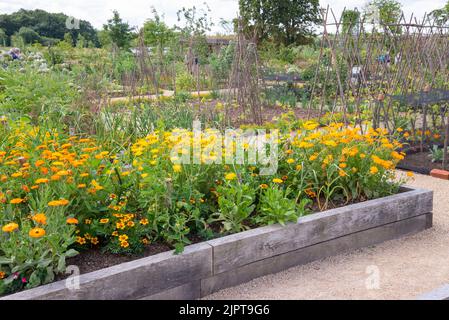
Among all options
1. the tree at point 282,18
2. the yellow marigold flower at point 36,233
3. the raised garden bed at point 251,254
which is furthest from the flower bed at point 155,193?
the tree at point 282,18

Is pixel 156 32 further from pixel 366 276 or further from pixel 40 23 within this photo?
pixel 366 276

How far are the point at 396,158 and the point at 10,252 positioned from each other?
2.94 meters

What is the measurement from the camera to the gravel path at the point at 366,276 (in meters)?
2.79

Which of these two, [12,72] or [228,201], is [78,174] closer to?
[228,201]

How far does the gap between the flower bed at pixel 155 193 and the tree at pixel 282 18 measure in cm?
2239

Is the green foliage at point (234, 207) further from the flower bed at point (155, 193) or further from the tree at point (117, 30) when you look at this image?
the tree at point (117, 30)

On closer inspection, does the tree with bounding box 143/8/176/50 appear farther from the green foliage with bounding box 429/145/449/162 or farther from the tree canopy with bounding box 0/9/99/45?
the green foliage with bounding box 429/145/449/162

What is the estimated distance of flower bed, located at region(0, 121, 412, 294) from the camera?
242 centimetres

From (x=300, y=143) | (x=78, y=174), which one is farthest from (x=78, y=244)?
(x=300, y=143)

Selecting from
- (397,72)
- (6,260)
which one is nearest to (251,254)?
(6,260)

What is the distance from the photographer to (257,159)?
145 inches

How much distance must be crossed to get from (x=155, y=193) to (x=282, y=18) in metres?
24.5

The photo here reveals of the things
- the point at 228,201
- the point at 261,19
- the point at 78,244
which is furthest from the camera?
the point at 261,19

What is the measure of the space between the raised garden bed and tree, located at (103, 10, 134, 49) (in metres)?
19.0
